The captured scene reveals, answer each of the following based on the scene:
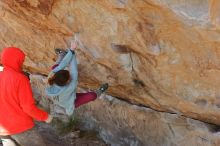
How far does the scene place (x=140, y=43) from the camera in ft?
15.6

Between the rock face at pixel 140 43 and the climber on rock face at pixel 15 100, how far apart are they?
71 centimetres

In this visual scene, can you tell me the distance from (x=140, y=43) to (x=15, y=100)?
119 centimetres

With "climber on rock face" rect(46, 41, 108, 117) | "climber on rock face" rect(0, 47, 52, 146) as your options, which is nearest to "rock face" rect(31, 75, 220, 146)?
"climber on rock face" rect(46, 41, 108, 117)

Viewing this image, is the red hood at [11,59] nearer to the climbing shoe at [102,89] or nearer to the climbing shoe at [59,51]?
the climbing shoe at [59,51]

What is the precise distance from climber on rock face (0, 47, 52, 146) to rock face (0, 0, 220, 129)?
0.71 meters

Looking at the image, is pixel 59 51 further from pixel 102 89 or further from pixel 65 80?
pixel 102 89

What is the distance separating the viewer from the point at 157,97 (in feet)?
17.2

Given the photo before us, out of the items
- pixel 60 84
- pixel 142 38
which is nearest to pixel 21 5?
pixel 60 84

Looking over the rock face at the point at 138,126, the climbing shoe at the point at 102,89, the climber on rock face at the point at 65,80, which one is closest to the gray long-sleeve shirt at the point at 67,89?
the climber on rock face at the point at 65,80

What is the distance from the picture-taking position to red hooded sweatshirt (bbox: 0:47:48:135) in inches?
180

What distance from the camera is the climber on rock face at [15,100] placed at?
15.0 ft

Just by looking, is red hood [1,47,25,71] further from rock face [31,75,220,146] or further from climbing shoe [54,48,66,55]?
rock face [31,75,220,146]

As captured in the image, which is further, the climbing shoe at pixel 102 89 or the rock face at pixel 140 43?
the climbing shoe at pixel 102 89

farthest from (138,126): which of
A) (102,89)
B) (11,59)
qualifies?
(11,59)
